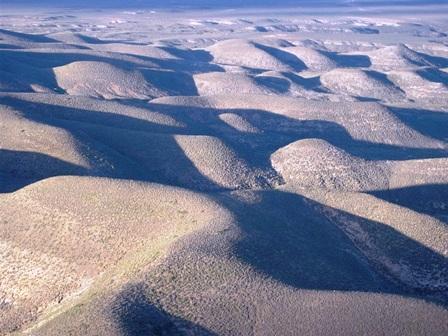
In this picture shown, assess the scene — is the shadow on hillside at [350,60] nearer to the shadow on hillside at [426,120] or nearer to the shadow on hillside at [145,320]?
the shadow on hillside at [426,120]

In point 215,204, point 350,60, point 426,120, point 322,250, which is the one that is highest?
point 215,204

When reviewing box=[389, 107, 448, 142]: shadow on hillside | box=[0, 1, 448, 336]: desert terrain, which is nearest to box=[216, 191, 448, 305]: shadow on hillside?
box=[0, 1, 448, 336]: desert terrain

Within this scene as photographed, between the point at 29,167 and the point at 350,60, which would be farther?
the point at 350,60

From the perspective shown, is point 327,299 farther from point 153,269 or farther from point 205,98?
point 205,98

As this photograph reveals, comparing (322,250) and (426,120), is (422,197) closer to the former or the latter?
(322,250)

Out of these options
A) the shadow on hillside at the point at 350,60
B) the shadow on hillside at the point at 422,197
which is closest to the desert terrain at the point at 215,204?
the shadow on hillside at the point at 422,197

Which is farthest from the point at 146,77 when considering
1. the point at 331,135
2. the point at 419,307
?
the point at 419,307

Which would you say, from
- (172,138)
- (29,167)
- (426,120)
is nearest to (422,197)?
(172,138)
